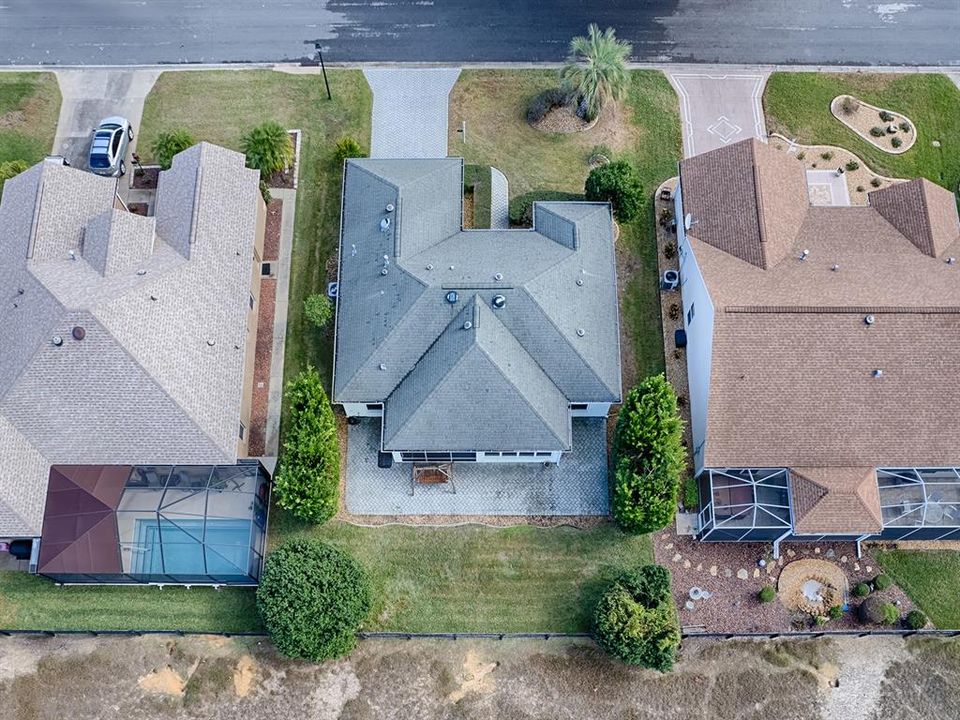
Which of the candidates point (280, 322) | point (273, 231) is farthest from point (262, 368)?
point (273, 231)

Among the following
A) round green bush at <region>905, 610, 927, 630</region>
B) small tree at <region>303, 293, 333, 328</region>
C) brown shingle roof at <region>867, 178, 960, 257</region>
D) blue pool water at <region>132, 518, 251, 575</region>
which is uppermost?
brown shingle roof at <region>867, 178, 960, 257</region>

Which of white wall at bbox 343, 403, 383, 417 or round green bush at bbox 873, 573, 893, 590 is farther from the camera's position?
white wall at bbox 343, 403, 383, 417

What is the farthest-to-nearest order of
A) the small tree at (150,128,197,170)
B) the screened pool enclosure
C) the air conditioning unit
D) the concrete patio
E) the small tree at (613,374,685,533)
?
the small tree at (150,128,197,170) → the air conditioning unit → the concrete patio → the small tree at (613,374,685,533) → the screened pool enclosure

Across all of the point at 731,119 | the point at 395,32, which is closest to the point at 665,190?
→ the point at 731,119

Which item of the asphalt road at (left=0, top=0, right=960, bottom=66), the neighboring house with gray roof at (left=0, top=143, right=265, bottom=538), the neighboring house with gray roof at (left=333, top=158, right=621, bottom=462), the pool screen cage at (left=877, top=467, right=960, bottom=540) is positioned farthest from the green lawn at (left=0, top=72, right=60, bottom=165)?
the pool screen cage at (left=877, top=467, right=960, bottom=540)

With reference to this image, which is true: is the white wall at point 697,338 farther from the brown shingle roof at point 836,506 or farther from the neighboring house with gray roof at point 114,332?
the neighboring house with gray roof at point 114,332

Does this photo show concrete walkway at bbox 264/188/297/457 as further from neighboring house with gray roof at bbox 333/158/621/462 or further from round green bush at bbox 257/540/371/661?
round green bush at bbox 257/540/371/661

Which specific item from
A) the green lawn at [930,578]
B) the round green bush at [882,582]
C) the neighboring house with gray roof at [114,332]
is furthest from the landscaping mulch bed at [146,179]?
the round green bush at [882,582]
